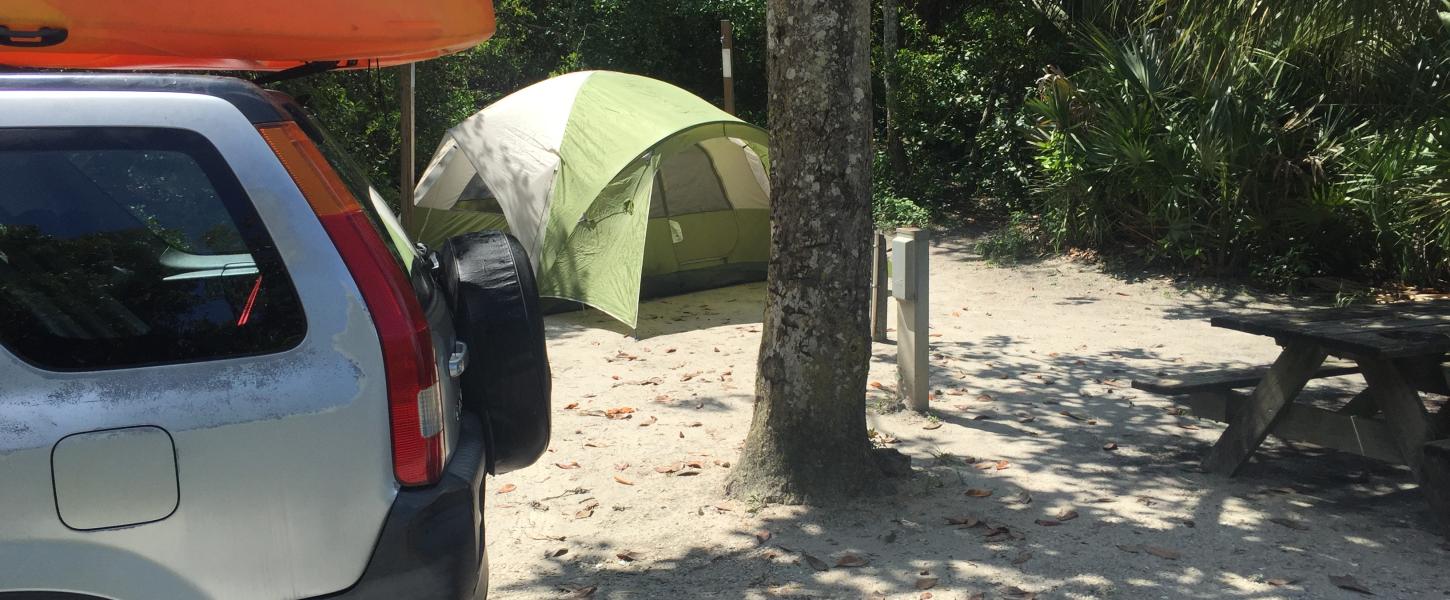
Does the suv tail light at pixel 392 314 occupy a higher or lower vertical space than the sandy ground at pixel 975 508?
higher

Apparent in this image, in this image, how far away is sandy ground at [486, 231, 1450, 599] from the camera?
13.1 ft

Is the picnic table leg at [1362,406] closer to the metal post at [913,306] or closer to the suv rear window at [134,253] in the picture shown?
the metal post at [913,306]

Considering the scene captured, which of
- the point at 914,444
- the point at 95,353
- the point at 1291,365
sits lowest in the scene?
the point at 914,444

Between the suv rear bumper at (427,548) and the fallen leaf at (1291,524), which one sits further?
the fallen leaf at (1291,524)

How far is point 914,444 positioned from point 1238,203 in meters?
5.74

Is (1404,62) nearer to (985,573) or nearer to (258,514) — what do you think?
(985,573)

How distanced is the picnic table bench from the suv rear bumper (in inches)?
130

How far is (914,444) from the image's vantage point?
5.57 meters

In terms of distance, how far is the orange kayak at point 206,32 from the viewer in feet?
9.79

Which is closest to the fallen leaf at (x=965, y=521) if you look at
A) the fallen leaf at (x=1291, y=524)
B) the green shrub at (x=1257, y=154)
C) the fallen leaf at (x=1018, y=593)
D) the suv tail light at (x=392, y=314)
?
the fallen leaf at (x=1018, y=593)

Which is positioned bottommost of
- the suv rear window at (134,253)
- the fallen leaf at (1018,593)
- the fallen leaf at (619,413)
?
the fallen leaf at (619,413)

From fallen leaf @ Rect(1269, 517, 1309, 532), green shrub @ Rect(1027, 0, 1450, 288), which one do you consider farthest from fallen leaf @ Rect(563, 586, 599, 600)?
green shrub @ Rect(1027, 0, 1450, 288)

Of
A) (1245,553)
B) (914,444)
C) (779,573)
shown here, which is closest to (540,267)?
(914,444)

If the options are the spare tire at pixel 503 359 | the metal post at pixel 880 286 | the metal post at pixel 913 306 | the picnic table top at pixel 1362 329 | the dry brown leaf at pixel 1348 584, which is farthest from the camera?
the metal post at pixel 880 286
